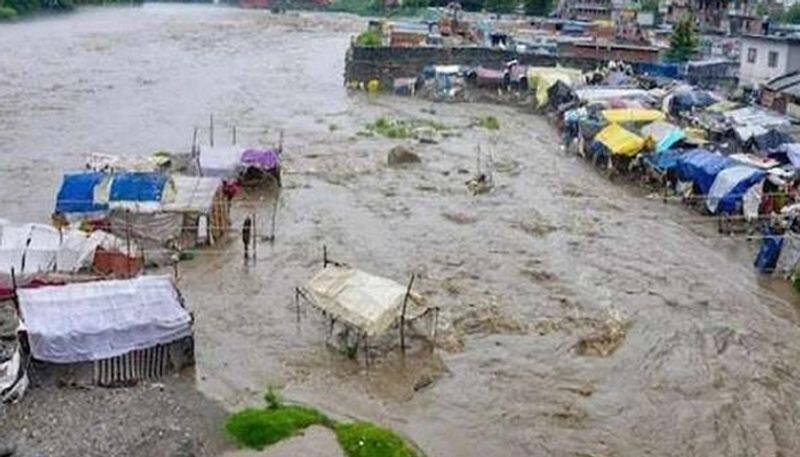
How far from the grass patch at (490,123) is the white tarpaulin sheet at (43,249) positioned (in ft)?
84.1

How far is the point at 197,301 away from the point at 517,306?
6.87 meters

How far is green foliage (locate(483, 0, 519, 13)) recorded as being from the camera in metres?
98.2

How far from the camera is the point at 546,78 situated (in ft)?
161

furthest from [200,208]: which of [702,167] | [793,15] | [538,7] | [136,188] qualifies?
[793,15]

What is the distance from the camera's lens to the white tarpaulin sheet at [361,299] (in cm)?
1734

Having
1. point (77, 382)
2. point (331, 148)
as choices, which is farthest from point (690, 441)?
point (331, 148)

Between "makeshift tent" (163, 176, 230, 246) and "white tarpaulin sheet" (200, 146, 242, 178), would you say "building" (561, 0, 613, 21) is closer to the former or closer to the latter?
"white tarpaulin sheet" (200, 146, 242, 178)

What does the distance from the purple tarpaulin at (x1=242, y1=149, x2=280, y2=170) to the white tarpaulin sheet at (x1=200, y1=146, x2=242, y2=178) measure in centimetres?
22

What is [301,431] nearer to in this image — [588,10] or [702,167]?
[702,167]

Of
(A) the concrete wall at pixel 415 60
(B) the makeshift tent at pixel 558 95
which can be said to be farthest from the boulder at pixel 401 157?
(A) the concrete wall at pixel 415 60

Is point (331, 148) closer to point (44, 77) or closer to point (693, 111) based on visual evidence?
point (693, 111)

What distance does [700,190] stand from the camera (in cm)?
2858

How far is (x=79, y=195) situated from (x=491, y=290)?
1039 centimetres

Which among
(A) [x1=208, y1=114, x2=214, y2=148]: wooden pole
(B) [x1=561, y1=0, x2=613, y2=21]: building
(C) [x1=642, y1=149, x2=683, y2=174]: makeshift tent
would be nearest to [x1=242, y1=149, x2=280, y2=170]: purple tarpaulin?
(A) [x1=208, y1=114, x2=214, y2=148]: wooden pole
